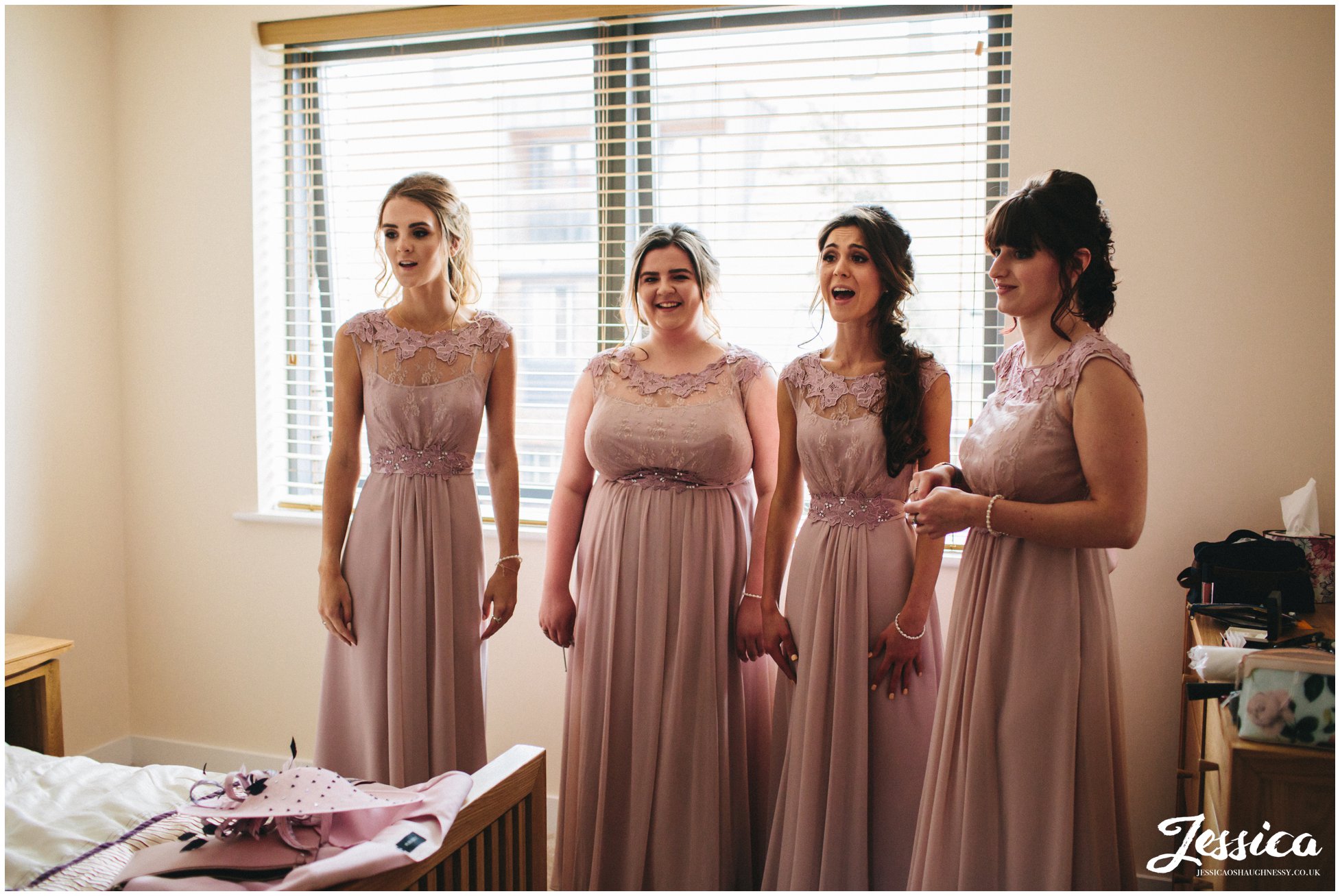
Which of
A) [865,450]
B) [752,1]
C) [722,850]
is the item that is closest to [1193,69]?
[752,1]

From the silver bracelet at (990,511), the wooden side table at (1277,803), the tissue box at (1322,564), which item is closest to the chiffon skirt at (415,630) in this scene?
the silver bracelet at (990,511)

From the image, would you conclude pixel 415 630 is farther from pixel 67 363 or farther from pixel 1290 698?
pixel 67 363

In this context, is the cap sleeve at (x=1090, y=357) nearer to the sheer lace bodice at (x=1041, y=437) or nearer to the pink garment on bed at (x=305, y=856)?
the sheer lace bodice at (x=1041, y=437)

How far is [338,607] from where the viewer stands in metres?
2.21

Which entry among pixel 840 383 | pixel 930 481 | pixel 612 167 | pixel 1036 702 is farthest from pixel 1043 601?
pixel 612 167

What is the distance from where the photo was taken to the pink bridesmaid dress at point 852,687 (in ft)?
6.46

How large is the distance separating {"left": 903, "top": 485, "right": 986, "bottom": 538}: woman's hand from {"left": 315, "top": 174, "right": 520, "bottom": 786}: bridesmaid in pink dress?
1.00m

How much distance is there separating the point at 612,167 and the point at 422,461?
4.39 feet

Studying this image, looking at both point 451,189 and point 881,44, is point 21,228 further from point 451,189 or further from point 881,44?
point 881,44

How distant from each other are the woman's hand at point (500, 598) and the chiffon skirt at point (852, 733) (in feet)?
2.30

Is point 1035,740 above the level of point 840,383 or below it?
below

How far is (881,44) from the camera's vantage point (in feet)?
9.08

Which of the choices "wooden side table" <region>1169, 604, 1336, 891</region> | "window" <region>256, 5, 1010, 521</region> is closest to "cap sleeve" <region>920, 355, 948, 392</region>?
"window" <region>256, 5, 1010, 521</region>

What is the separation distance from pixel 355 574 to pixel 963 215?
→ 1.89 meters
